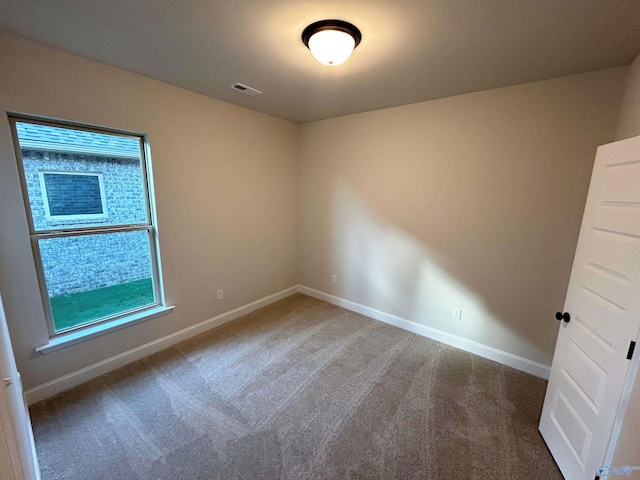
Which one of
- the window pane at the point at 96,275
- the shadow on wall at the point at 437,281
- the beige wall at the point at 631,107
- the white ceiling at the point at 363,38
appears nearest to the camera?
the white ceiling at the point at 363,38

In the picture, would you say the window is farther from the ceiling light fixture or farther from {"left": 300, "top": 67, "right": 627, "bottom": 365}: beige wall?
{"left": 300, "top": 67, "right": 627, "bottom": 365}: beige wall

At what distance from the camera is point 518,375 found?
243cm

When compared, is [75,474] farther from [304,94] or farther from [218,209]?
[304,94]

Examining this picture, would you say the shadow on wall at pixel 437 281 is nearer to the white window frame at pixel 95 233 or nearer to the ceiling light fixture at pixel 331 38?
Result: the ceiling light fixture at pixel 331 38

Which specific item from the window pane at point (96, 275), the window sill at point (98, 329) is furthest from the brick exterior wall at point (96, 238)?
the window sill at point (98, 329)

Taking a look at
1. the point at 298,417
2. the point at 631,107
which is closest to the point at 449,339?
the point at 298,417

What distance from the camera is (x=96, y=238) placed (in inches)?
90.9

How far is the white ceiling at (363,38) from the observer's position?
4.62 feet

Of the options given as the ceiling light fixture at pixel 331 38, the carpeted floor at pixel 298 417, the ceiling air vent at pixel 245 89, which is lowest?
the carpeted floor at pixel 298 417

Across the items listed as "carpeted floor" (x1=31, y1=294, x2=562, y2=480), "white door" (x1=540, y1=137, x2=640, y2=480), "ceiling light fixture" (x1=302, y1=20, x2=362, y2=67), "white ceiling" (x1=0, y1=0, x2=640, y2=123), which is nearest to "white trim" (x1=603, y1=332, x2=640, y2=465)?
"white door" (x1=540, y1=137, x2=640, y2=480)

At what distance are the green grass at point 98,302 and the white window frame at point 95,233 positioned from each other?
47 mm

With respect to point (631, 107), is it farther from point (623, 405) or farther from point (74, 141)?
point (74, 141)

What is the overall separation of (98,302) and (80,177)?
1143 mm

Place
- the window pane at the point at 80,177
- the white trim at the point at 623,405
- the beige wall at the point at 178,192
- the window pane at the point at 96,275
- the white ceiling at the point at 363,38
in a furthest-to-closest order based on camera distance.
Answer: the window pane at the point at 96,275, the window pane at the point at 80,177, the beige wall at the point at 178,192, the white ceiling at the point at 363,38, the white trim at the point at 623,405
